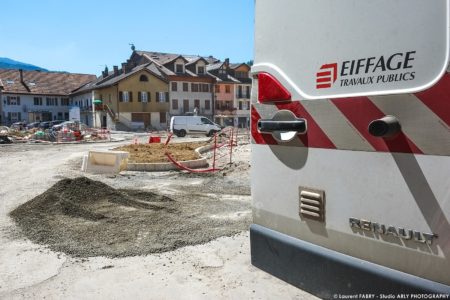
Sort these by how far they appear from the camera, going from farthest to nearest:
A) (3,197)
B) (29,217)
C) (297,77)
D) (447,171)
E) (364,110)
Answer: (3,197), (29,217), (297,77), (364,110), (447,171)

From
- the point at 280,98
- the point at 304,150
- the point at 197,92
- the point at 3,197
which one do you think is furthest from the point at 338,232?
the point at 197,92

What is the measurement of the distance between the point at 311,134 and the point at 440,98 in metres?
0.79

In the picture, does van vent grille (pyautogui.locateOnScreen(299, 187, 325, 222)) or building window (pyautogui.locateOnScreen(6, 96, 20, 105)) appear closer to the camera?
van vent grille (pyautogui.locateOnScreen(299, 187, 325, 222))

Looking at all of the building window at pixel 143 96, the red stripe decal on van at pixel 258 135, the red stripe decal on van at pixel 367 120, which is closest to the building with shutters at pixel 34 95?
the building window at pixel 143 96

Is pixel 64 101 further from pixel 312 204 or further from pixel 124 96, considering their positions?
pixel 312 204

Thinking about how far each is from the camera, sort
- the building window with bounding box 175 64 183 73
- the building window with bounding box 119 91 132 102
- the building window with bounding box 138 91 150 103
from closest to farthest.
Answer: the building window with bounding box 119 91 132 102 < the building window with bounding box 138 91 150 103 < the building window with bounding box 175 64 183 73

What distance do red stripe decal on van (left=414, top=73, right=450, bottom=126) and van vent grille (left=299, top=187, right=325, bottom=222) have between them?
0.82 meters

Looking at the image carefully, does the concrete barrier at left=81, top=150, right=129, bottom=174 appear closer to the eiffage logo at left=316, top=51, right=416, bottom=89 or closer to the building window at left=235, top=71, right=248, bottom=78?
the eiffage logo at left=316, top=51, right=416, bottom=89

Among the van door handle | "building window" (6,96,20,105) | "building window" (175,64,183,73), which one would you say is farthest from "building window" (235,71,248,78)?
the van door handle

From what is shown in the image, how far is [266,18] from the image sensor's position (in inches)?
107

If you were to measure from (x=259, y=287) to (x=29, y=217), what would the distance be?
158 inches

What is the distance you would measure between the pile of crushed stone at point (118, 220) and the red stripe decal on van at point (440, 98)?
3.30 metres

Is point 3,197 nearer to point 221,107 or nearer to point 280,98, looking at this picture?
point 280,98

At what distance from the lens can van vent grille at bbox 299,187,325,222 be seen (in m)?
2.39
